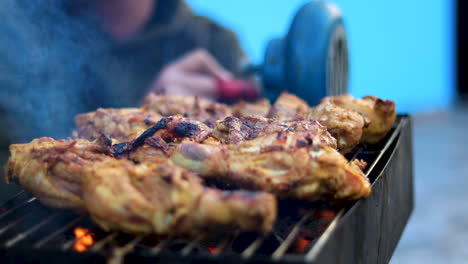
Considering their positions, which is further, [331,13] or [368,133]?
[331,13]

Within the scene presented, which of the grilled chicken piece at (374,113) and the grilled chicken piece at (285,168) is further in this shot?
the grilled chicken piece at (374,113)

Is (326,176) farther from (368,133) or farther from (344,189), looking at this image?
(368,133)

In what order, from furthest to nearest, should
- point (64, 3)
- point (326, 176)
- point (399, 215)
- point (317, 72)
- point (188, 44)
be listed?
point (188, 44)
point (64, 3)
point (317, 72)
point (399, 215)
point (326, 176)

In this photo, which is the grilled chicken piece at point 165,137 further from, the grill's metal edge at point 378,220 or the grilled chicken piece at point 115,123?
the grill's metal edge at point 378,220

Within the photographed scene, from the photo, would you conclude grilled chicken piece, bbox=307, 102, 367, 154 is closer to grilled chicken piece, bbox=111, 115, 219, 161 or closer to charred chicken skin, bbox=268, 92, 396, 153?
charred chicken skin, bbox=268, 92, 396, 153

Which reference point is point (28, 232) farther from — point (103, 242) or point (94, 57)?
point (94, 57)

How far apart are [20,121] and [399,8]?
367 inches

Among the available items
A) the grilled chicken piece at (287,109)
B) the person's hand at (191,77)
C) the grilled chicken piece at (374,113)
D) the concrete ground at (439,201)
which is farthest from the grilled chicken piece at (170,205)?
the person's hand at (191,77)

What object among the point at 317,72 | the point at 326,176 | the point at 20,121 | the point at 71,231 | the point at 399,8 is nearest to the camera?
the point at 326,176

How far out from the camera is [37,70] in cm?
400

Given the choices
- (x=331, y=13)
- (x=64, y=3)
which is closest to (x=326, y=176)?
(x=331, y=13)

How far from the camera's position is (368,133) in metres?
2.49

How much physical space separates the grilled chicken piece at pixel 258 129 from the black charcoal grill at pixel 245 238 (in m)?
0.27

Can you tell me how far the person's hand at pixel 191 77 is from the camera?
4996 mm
